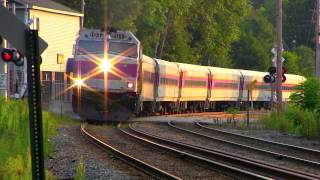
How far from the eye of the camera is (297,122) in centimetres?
2561

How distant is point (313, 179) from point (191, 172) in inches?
101

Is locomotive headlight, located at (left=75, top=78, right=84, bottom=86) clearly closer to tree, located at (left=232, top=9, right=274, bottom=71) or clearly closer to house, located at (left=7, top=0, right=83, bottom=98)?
house, located at (left=7, top=0, right=83, bottom=98)

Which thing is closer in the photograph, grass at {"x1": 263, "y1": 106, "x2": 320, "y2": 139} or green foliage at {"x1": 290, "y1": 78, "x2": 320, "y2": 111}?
grass at {"x1": 263, "y1": 106, "x2": 320, "y2": 139}

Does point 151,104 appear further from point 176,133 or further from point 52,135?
point 52,135

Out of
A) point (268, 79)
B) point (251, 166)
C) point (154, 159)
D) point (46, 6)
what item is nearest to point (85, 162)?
point (154, 159)

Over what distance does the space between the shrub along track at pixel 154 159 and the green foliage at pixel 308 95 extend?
24.9ft

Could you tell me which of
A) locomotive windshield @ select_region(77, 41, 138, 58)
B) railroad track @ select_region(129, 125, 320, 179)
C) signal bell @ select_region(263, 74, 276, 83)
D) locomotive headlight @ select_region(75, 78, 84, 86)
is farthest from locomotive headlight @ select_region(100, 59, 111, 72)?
railroad track @ select_region(129, 125, 320, 179)

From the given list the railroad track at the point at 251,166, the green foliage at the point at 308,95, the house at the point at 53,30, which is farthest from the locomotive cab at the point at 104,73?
the house at the point at 53,30

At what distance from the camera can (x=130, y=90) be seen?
88.4ft

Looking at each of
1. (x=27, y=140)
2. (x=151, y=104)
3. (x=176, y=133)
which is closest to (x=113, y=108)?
(x=176, y=133)

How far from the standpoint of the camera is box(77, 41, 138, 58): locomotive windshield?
27.4 metres

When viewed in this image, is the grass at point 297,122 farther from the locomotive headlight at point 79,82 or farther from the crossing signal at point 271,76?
the locomotive headlight at point 79,82

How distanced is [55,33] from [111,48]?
81.8 feet

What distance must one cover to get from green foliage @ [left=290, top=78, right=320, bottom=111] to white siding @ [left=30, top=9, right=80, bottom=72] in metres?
26.5
